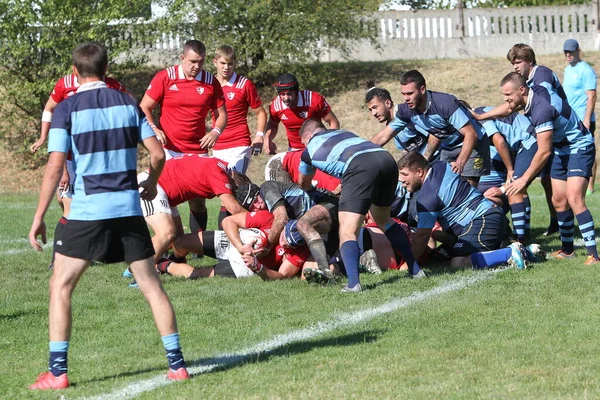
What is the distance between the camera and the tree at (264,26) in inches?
954

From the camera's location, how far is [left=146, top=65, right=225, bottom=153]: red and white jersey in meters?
10.6

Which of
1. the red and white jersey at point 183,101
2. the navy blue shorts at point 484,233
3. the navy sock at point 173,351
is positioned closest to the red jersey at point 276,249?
the navy blue shorts at point 484,233

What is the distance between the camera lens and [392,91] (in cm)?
2509

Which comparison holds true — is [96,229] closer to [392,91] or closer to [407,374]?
[407,374]

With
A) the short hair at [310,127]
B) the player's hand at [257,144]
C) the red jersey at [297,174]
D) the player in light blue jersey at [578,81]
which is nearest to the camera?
the short hair at [310,127]

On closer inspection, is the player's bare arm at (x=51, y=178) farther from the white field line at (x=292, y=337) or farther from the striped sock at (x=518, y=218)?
the striped sock at (x=518, y=218)

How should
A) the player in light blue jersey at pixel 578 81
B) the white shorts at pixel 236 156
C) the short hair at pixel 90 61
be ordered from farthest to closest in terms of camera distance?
the player in light blue jersey at pixel 578 81 → the white shorts at pixel 236 156 → the short hair at pixel 90 61

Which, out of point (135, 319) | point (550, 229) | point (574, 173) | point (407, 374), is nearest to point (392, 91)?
point (550, 229)

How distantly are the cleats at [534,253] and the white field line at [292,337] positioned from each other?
85cm

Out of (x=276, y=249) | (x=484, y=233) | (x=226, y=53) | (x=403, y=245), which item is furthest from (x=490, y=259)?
(x=226, y=53)

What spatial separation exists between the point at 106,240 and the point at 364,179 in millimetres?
3324

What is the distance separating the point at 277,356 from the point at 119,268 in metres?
4.44

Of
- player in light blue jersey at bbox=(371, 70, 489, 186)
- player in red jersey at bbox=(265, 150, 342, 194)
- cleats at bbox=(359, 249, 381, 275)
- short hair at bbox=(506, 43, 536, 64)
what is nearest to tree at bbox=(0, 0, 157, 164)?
player in red jersey at bbox=(265, 150, 342, 194)

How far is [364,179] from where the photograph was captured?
813 cm
